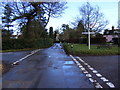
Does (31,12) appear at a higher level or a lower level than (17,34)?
higher

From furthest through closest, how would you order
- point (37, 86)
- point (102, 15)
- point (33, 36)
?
point (102, 15)
point (33, 36)
point (37, 86)

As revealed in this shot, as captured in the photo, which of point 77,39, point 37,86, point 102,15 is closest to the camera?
point 37,86

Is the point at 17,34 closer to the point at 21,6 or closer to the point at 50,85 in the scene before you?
the point at 21,6

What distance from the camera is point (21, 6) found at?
29188mm

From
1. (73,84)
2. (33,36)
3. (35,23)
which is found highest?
(35,23)

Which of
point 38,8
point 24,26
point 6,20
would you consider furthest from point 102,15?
point 6,20

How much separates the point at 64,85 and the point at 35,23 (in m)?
28.0

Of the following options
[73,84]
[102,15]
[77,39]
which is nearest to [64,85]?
[73,84]

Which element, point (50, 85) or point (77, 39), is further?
point (77, 39)

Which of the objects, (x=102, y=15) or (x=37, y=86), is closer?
(x=37, y=86)

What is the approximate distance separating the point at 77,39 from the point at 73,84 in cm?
5206

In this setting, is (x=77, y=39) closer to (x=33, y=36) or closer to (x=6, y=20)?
(x=33, y=36)

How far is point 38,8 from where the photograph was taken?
3045cm

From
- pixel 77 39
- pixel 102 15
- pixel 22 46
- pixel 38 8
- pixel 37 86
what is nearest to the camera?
pixel 37 86
